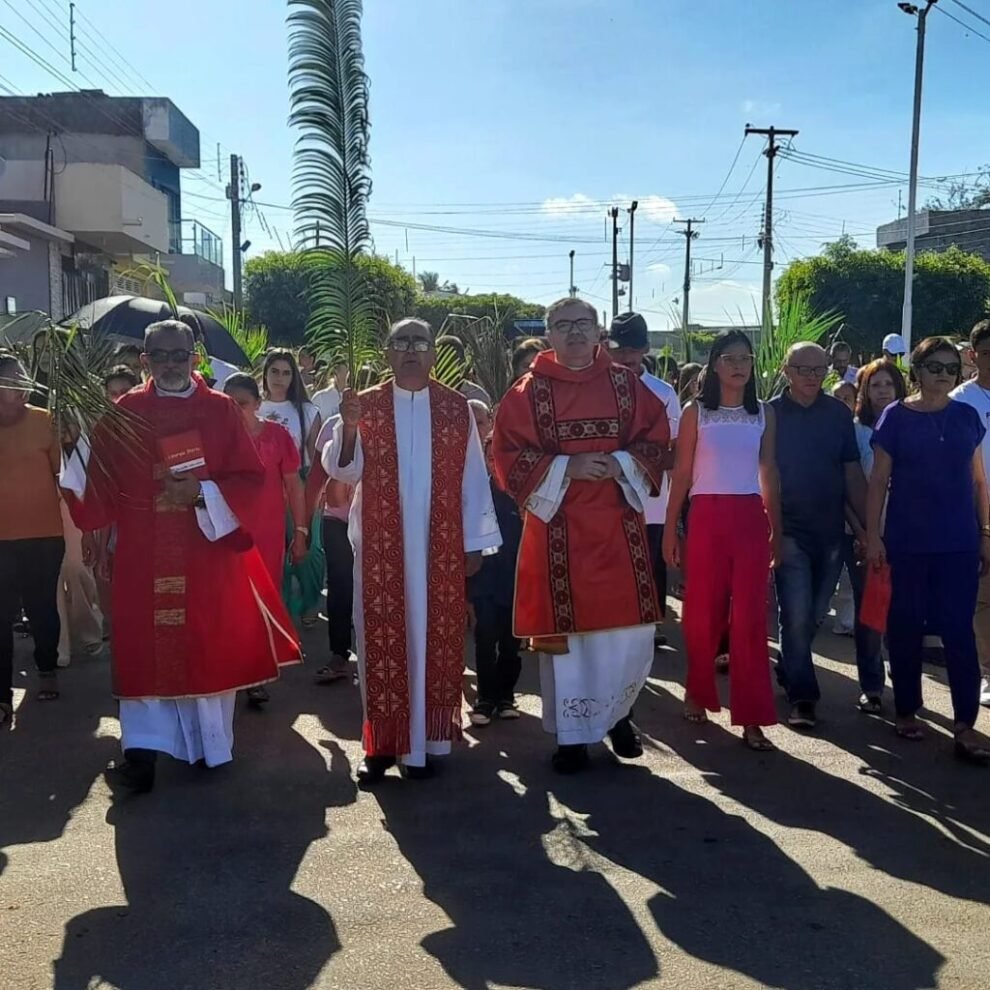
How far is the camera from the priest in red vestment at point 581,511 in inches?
199

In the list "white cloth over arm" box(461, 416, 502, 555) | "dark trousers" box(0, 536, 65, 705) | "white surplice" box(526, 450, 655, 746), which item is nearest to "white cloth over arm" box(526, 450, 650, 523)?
"white surplice" box(526, 450, 655, 746)

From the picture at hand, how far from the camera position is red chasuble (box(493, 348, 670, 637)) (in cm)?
506

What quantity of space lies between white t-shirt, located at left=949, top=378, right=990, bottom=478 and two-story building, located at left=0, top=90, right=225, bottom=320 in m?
13.0

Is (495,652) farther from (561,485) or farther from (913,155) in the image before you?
(913,155)

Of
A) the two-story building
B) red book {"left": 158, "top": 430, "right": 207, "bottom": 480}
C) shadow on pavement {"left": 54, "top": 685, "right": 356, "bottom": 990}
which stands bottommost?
shadow on pavement {"left": 54, "top": 685, "right": 356, "bottom": 990}

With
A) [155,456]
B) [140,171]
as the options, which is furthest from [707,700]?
[140,171]

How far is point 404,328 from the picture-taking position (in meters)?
5.00

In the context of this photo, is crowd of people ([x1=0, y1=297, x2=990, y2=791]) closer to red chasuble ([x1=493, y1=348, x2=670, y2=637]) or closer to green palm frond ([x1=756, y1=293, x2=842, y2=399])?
red chasuble ([x1=493, y1=348, x2=670, y2=637])

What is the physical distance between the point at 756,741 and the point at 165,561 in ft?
9.25

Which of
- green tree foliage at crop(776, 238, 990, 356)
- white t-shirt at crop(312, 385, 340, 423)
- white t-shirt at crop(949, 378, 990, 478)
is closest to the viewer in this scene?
white t-shirt at crop(949, 378, 990, 478)

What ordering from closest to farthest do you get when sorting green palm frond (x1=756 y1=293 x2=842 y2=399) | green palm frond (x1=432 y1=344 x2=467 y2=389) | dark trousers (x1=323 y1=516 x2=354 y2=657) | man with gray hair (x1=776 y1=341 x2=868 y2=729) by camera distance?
man with gray hair (x1=776 y1=341 x2=868 y2=729) < green palm frond (x1=432 y1=344 x2=467 y2=389) < dark trousers (x1=323 y1=516 x2=354 y2=657) < green palm frond (x1=756 y1=293 x2=842 y2=399)

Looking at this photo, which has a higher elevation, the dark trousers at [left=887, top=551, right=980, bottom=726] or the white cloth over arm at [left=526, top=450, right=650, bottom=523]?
the white cloth over arm at [left=526, top=450, right=650, bottom=523]

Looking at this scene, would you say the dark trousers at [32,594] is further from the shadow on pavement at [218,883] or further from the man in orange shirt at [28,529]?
the shadow on pavement at [218,883]

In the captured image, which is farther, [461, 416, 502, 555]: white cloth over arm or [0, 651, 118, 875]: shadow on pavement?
[461, 416, 502, 555]: white cloth over arm
